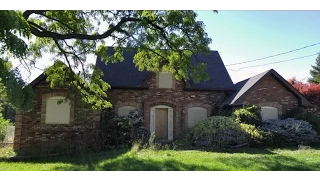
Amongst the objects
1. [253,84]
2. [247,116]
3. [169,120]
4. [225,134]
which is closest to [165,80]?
[169,120]

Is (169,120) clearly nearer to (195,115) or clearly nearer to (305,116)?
(195,115)

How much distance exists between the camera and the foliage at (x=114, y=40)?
9875 millimetres

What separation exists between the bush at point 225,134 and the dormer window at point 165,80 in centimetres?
440

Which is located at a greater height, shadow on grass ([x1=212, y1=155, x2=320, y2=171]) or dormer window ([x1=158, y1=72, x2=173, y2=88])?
dormer window ([x1=158, y1=72, x2=173, y2=88])

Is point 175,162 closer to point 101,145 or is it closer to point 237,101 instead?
point 101,145

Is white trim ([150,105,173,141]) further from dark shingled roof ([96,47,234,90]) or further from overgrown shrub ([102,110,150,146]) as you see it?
overgrown shrub ([102,110,150,146])

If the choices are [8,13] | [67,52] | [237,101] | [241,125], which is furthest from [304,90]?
[8,13]

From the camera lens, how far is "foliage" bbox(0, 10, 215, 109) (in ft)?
32.4

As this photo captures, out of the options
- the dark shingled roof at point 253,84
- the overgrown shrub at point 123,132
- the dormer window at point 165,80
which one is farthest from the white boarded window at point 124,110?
the dark shingled roof at point 253,84

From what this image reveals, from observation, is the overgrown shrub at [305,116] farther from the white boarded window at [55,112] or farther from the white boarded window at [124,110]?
the white boarded window at [55,112]

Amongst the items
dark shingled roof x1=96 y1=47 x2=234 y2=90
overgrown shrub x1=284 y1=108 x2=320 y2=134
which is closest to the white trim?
dark shingled roof x1=96 y1=47 x2=234 y2=90

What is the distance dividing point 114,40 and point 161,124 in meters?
8.21

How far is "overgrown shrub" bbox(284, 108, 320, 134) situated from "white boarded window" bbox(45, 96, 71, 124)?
1270cm
